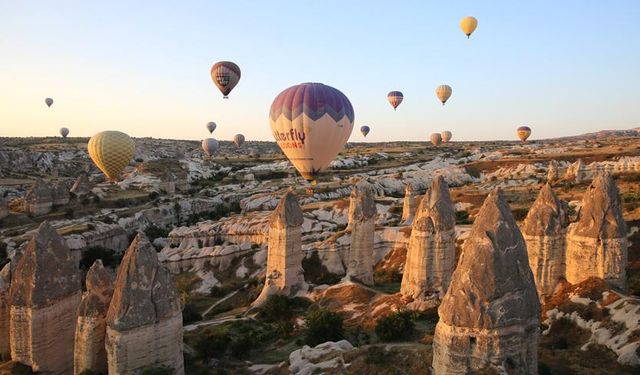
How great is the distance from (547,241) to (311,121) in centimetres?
1702

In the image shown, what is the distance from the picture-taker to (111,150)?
58.5 m

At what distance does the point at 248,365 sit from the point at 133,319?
5.96m

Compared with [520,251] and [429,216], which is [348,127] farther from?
[520,251]

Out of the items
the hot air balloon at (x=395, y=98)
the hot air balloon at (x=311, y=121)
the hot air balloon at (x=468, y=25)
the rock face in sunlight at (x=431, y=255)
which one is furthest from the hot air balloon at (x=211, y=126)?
the rock face in sunlight at (x=431, y=255)

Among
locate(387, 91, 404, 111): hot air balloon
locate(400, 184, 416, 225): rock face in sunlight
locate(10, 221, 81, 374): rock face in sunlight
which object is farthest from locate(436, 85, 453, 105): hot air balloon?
locate(10, 221, 81, 374): rock face in sunlight

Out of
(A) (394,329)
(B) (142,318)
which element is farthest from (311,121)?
(B) (142,318)

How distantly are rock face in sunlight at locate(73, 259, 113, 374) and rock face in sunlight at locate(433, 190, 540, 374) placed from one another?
13.1 meters

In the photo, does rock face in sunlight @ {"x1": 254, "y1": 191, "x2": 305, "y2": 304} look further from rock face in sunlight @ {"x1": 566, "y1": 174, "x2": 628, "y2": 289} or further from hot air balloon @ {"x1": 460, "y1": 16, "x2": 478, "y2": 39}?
hot air balloon @ {"x1": 460, "y1": 16, "x2": 478, "y2": 39}

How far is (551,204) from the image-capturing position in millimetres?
24469

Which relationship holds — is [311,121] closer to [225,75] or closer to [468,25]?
[225,75]

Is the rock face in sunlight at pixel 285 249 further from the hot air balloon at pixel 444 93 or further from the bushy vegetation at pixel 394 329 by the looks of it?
the hot air balloon at pixel 444 93

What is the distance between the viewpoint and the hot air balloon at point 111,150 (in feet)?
192

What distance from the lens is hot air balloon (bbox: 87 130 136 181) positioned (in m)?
58.5

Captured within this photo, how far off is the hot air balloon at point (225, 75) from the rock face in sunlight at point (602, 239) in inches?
1631
